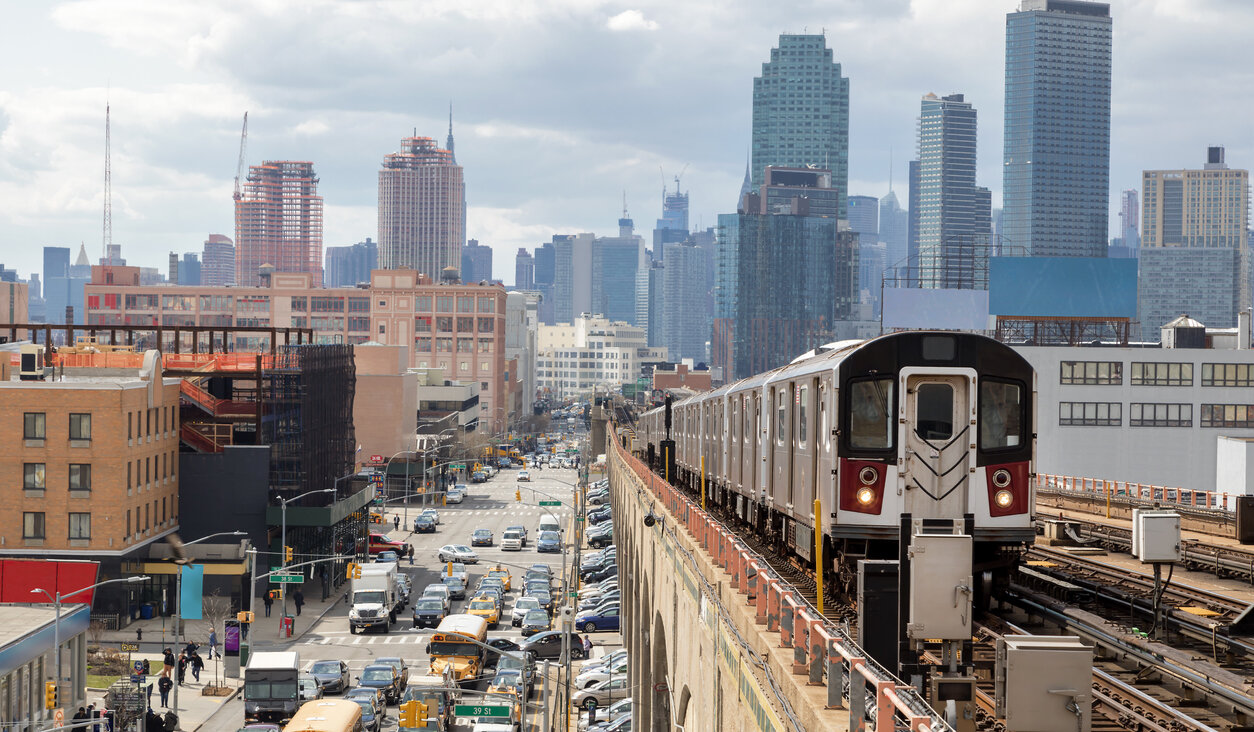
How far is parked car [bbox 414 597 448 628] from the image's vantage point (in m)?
57.9

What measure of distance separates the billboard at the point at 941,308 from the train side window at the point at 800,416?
7905 centimetres

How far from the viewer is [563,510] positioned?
115 metres

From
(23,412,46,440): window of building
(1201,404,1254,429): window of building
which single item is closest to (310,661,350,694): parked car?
(23,412,46,440): window of building

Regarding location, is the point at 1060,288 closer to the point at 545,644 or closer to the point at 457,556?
the point at 457,556

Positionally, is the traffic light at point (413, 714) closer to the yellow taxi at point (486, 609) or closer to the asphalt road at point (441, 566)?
the asphalt road at point (441, 566)

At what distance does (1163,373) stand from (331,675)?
5129cm

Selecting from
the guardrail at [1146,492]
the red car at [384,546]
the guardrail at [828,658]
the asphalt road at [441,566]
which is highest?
the guardrail at [828,658]

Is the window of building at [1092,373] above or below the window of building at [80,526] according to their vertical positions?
above

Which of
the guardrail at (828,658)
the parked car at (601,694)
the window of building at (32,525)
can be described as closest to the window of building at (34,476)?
the window of building at (32,525)

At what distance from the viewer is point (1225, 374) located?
73.4m

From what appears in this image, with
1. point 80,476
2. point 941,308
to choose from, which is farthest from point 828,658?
point 941,308

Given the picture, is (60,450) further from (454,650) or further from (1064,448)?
(1064,448)

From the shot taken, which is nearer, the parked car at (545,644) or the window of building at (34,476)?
the parked car at (545,644)

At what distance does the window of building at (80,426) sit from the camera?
56812 millimetres
